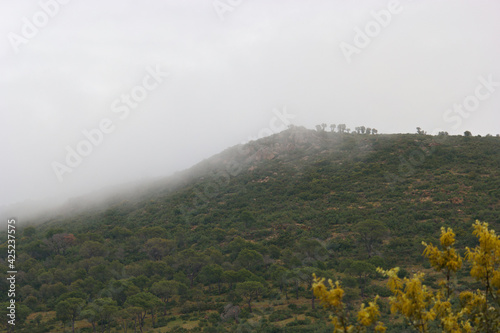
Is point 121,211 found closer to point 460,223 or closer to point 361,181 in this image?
point 361,181

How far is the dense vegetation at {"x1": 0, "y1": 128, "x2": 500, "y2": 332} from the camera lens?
31031 mm

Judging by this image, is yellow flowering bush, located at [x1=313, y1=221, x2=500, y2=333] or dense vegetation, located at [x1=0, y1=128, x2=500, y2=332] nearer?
yellow flowering bush, located at [x1=313, y1=221, x2=500, y2=333]

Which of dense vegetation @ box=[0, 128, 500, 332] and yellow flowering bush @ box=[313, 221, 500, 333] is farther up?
yellow flowering bush @ box=[313, 221, 500, 333]

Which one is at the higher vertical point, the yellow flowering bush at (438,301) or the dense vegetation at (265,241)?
the yellow flowering bush at (438,301)

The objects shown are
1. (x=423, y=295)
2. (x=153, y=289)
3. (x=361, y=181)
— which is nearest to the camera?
(x=423, y=295)

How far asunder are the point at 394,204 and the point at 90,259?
50.5 metres

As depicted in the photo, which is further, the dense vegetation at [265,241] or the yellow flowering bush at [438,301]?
the dense vegetation at [265,241]

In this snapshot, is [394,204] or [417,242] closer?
[417,242]

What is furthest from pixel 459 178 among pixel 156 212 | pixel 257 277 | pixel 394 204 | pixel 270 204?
pixel 156 212

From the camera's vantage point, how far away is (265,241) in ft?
159

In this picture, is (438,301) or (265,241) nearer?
(438,301)

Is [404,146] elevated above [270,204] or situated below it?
above

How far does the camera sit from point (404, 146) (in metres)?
72.8

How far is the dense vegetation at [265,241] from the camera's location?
31.0 meters
